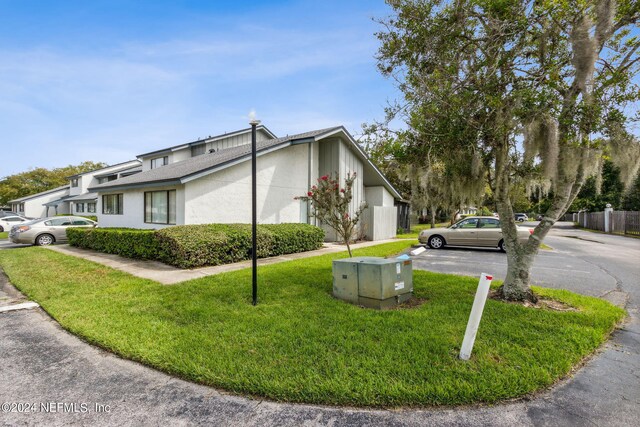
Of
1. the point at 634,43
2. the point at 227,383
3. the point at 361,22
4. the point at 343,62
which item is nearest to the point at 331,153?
the point at 343,62

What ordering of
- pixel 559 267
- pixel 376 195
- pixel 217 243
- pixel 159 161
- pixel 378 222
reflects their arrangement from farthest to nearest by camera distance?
pixel 159 161 < pixel 376 195 < pixel 378 222 < pixel 559 267 < pixel 217 243

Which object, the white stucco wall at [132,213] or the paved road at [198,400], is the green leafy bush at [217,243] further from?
the paved road at [198,400]

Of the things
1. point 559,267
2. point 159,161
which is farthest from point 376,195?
point 159,161

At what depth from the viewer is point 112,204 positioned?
16.3 m

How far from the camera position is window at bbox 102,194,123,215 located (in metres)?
15.9

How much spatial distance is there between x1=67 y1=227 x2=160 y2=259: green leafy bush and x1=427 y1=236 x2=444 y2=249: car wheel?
1117cm

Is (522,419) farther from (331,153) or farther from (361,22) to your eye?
(331,153)

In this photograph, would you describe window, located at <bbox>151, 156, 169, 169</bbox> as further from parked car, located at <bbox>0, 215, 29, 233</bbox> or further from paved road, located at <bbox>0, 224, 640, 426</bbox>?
paved road, located at <bbox>0, 224, 640, 426</bbox>

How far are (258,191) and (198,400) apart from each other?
10586 mm

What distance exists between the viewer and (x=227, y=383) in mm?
3105

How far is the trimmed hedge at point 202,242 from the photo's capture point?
29.6 feet

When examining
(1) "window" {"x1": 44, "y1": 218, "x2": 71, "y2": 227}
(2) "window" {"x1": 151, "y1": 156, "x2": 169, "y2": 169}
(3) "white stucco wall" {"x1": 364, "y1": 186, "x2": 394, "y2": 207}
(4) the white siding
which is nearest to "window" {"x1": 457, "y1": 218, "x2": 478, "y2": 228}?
(3) "white stucco wall" {"x1": 364, "y1": 186, "x2": 394, "y2": 207}

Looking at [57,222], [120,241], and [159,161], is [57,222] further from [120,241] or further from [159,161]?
[159,161]

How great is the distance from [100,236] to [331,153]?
34.7ft
